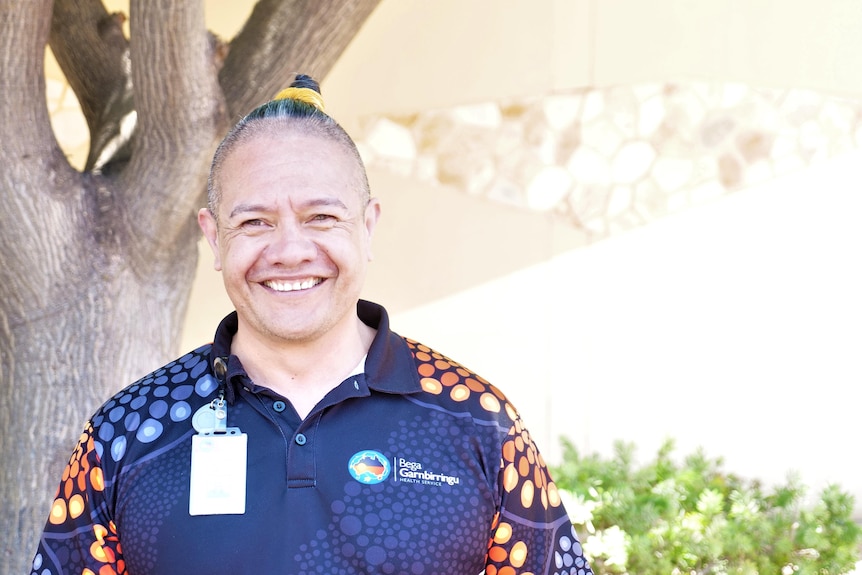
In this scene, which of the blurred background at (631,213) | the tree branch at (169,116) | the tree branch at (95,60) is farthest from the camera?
the blurred background at (631,213)

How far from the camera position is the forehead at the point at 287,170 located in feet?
6.30

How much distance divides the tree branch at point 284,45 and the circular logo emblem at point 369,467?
1.89 meters

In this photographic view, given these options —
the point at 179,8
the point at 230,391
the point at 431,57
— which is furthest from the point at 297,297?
the point at 431,57

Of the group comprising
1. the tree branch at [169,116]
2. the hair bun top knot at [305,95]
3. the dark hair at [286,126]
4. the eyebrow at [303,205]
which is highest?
the tree branch at [169,116]

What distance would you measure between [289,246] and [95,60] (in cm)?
232

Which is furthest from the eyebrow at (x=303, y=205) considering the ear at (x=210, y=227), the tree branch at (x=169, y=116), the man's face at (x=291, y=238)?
the tree branch at (x=169, y=116)

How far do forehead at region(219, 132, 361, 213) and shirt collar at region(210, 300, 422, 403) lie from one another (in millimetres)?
264

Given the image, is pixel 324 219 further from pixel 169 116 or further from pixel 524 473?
pixel 169 116

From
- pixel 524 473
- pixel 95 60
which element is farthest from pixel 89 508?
pixel 95 60

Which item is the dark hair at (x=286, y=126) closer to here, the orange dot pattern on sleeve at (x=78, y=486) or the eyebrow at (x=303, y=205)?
the eyebrow at (x=303, y=205)

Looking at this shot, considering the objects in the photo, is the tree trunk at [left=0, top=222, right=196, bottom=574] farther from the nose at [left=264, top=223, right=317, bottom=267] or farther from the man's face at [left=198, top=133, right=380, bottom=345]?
the nose at [left=264, top=223, right=317, bottom=267]

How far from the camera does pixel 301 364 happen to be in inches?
76.9

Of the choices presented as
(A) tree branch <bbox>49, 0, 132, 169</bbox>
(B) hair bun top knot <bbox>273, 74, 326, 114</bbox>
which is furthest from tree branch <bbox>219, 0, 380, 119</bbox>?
(B) hair bun top knot <bbox>273, 74, 326, 114</bbox>

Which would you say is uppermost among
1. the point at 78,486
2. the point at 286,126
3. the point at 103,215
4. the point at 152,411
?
the point at 103,215
